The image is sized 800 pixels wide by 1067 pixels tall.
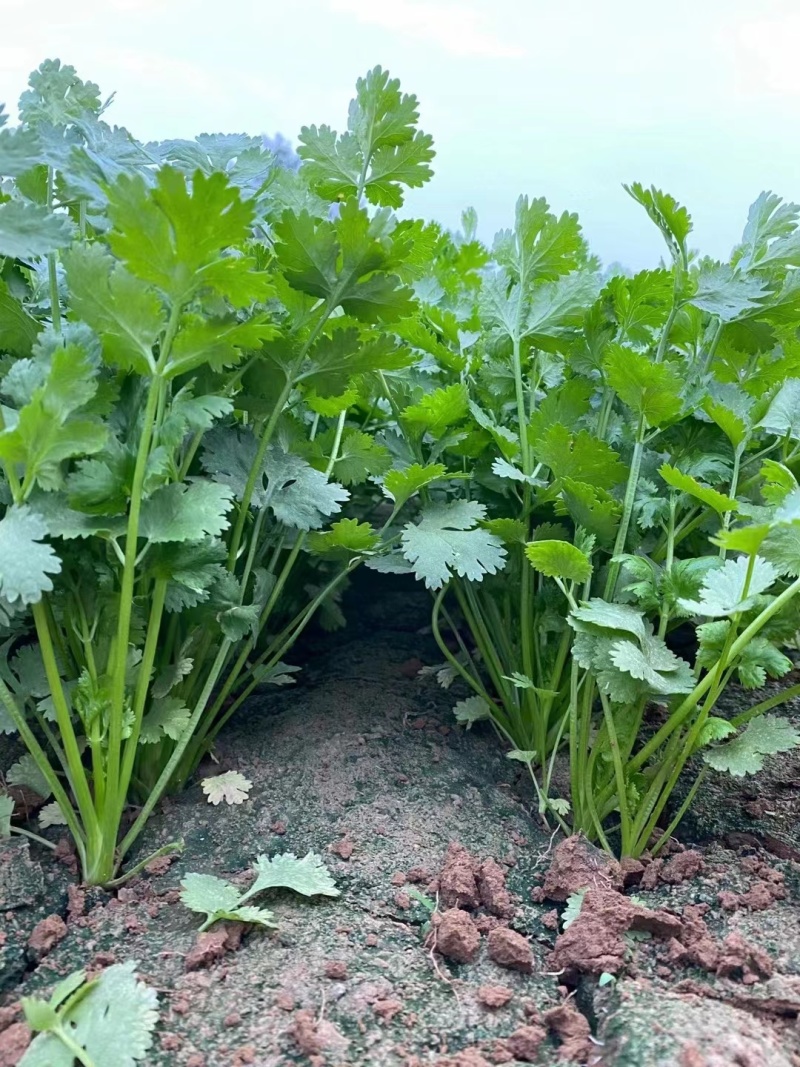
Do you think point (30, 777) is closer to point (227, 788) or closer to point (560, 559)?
point (227, 788)

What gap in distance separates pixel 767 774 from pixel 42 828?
0.79 m

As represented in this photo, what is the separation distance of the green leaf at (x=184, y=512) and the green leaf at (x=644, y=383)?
39 centimetres

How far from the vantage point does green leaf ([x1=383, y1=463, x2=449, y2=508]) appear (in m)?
0.87

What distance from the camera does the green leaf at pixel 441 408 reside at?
908 millimetres

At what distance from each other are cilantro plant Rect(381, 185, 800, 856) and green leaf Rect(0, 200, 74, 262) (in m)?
0.40

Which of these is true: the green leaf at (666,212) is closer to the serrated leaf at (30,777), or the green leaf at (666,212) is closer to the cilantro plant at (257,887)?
the cilantro plant at (257,887)

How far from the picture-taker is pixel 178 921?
0.71 meters

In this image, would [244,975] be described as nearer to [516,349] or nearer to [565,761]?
[565,761]

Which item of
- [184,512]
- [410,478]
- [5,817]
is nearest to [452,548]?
[410,478]

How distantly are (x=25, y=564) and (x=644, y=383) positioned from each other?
57 centimetres

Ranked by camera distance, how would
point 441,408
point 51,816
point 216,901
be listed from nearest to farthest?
point 216,901 < point 51,816 < point 441,408

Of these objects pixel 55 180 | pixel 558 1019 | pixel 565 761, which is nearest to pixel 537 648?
pixel 565 761

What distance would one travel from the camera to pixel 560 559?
78 centimetres

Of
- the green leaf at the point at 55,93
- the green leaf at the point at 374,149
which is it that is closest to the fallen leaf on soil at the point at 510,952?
the green leaf at the point at 374,149
